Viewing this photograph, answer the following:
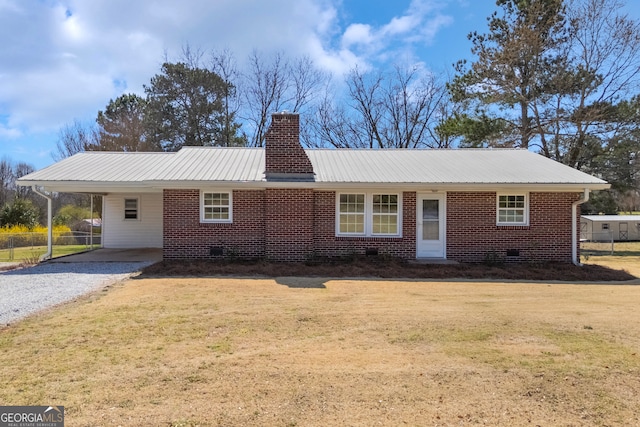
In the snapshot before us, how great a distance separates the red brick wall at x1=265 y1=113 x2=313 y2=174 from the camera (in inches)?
498

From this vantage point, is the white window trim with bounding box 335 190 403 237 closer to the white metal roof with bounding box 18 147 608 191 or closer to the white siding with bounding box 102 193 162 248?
the white metal roof with bounding box 18 147 608 191

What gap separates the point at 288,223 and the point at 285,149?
2.37 meters

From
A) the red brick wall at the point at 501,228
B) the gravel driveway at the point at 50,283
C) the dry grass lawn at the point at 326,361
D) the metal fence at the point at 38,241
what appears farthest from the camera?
the metal fence at the point at 38,241

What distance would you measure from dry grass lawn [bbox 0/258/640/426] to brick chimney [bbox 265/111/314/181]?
5.65m

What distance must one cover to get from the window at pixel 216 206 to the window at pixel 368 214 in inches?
134

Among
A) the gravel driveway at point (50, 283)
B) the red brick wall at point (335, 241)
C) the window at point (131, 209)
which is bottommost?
the gravel driveway at point (50, 283)

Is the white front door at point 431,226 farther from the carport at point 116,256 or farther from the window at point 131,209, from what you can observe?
the window at point 131,209

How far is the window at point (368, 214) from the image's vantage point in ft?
41.4

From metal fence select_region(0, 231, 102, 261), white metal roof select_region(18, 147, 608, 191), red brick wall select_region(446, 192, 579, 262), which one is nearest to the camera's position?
white metal roof select_region(18, 147, 608, 191)

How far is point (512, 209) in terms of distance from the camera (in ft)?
41.7

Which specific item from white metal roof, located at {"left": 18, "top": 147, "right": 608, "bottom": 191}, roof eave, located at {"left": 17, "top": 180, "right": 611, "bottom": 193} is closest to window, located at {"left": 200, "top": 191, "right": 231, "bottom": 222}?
roof eave, located at {"left": 17, "top": 180, "right": 611, "bottom": 193}

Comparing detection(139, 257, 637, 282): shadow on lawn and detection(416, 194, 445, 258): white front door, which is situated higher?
detection(416, 194, 445, 258): white front door

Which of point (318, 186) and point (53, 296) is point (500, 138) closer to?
point (318, 186)

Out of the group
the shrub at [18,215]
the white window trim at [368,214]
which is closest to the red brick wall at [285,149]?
the white window trim at [368,214]
